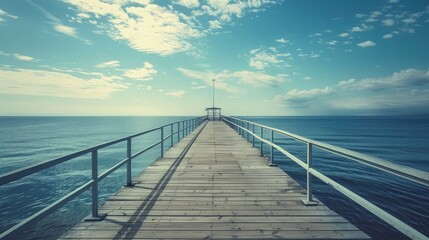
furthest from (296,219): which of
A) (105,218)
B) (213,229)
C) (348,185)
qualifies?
(348,185)

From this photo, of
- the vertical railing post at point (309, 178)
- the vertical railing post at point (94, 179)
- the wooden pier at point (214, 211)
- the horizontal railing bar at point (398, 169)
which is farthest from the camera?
the vertical railing post at point (309, 178)

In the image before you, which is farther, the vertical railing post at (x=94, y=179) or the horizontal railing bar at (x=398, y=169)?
the vertical railing post at (x=94, y=179)

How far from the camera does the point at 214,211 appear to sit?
13.3ft

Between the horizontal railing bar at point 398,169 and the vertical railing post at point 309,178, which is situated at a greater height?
the horizontal railing bar at point 398,169

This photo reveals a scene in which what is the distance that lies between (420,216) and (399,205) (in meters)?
1.23

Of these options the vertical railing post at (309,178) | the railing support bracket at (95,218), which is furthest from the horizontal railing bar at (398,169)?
the railing support bracket at (95,218)

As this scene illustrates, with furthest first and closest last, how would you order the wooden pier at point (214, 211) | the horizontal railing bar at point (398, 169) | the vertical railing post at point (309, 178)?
1. the vertical railing post at point (309, 178)
2. the wooden pier at point (214, 211)
3. the horizontal railing bar at point (398, 169)

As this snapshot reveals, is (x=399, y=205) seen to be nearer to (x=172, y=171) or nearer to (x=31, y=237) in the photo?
(x=172, y=171)

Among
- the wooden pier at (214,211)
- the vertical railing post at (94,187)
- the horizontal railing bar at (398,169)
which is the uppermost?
the horizontal railing bar at (398,169)

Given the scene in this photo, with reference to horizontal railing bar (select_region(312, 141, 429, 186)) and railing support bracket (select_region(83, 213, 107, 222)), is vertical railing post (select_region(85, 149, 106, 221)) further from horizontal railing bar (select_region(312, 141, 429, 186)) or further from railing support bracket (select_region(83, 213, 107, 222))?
horizontal railing bar (select_region(312, 141, 429, 186))

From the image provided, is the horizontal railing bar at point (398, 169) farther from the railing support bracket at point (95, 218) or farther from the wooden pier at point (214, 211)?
the railing support bracket at point (95, 218)

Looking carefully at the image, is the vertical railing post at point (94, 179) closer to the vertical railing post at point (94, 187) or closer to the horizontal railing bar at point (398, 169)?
the vertical railing post at point (94, 187)

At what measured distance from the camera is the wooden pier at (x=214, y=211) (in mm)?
3322

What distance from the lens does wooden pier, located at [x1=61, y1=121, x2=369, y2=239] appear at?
10.9 feet
